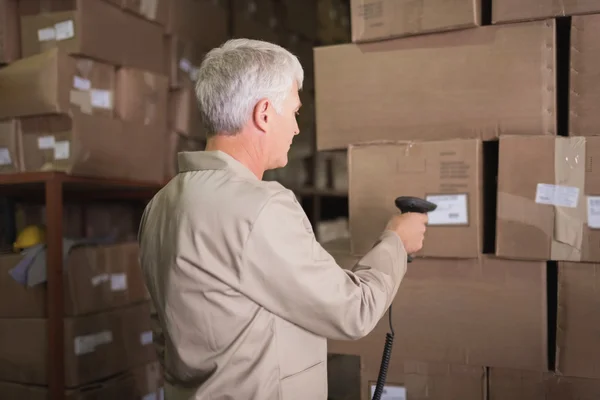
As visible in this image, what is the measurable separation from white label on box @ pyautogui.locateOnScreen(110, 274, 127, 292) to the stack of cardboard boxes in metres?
0.99

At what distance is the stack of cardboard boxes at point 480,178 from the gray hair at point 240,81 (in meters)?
0.47

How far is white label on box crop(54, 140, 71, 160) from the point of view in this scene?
192 centimetres

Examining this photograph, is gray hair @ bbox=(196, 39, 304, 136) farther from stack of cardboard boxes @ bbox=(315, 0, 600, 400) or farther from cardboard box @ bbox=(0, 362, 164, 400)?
cardboard box @ bbox=(0, 362, 164, 400)

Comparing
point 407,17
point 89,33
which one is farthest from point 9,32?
point 407,17

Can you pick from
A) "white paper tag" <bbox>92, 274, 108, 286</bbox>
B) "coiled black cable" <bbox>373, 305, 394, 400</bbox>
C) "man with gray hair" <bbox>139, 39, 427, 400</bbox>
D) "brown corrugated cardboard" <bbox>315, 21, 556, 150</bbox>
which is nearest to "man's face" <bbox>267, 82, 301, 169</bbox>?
"man with gray hair" <bbox>139, 39, 427, 400</bbox>

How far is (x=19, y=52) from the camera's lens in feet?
6.80

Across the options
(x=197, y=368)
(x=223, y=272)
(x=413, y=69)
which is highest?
(x=413, y=69)

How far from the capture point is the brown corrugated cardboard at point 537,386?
1298 mm

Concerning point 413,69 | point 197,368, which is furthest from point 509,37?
point 197,368

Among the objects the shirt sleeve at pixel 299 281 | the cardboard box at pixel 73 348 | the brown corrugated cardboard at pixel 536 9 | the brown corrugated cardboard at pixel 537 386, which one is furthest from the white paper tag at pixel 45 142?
the brown corrugated cardboard at pixel 537 386

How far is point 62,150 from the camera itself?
1926 mm

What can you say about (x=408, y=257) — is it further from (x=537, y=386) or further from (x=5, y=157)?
(x=5, y=157)

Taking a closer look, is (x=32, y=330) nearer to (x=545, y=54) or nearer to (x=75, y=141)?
(x=75, y=141)

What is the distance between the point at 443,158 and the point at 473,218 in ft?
0.55
